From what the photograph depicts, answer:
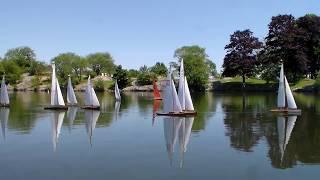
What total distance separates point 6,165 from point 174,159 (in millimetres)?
11169

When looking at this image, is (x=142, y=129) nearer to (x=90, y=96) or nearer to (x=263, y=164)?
(x=263, y=164)

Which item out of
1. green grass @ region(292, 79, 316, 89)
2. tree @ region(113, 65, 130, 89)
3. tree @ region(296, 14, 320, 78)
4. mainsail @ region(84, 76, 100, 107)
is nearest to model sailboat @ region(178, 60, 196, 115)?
mainsail @ region(84, 76, 100, 107)

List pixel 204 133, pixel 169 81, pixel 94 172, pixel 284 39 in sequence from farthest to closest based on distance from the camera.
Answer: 1. pixel 284 39
2. pixel 169 81
3. pixel 204 133
4. pixel 94 172

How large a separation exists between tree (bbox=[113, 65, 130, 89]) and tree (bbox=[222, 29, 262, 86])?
1653 inches

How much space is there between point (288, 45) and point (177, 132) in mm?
94073

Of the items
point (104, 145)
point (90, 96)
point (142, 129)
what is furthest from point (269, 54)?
point (104, 145)

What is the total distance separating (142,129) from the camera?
50.2 metres

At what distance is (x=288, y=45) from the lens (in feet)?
434

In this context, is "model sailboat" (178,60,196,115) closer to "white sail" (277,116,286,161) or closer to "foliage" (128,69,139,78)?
"white sail" (277,116,286,161)

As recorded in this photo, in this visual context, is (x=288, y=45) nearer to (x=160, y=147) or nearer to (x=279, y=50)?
(x=279, y=50)

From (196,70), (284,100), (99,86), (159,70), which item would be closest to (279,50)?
(196,70)

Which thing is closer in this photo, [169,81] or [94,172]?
[94,172]

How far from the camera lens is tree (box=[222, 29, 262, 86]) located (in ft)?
463

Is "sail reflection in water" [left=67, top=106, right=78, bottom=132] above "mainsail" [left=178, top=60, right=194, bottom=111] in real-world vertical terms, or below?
below
